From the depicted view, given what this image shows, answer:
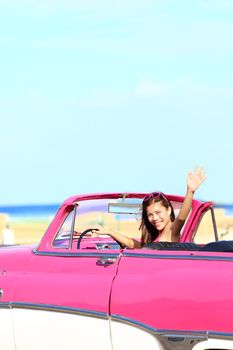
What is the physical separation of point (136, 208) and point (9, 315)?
1392 millimetres

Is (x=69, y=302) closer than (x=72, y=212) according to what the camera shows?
Yes

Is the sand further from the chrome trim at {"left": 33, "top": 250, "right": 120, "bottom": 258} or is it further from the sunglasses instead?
the chrome trim at {"left": 33, "top": 250, "right": 120, "bottom": 258}

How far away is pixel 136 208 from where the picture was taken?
7.87 metres

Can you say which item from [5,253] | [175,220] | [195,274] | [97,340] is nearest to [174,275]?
[195,274]

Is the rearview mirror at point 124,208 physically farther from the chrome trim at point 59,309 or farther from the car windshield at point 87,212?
the chrome trim at point 59,309

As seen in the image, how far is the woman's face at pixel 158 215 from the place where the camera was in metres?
7.60

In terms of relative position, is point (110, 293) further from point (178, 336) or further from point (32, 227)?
point (32, 227)

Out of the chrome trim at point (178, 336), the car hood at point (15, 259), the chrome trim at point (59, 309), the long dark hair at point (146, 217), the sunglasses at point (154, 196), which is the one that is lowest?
the chrome trim at point (178, 336)

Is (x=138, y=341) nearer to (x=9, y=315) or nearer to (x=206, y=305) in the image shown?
(x=206, y=305)

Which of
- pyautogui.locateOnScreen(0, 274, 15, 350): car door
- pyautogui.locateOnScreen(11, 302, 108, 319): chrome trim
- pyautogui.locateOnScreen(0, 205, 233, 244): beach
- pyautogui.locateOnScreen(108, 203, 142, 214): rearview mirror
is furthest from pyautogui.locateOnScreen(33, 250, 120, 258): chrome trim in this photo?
pyautogui.locateOnScreen(0, 205, 233, 244): beach

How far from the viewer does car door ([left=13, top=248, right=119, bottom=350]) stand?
656cm

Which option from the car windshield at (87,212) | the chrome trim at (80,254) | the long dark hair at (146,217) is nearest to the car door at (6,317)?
the chrome trim at (80,254)

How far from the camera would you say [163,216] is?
7625 mm

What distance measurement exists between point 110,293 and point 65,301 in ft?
1.22
